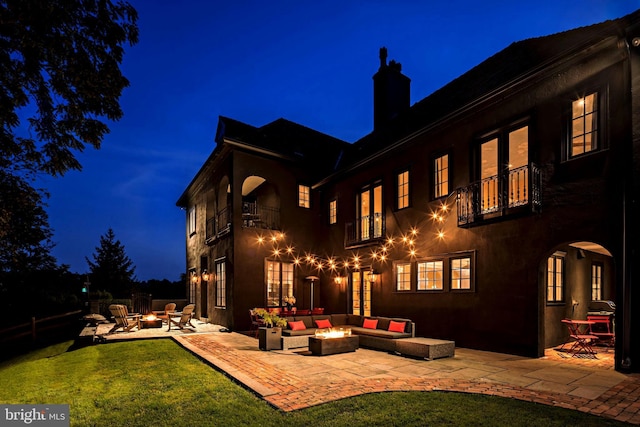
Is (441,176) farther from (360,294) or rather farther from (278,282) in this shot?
(278,282)

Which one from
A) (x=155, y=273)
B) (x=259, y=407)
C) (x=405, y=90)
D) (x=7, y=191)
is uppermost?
(x=405, y=90)

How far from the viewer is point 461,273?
33.4ft

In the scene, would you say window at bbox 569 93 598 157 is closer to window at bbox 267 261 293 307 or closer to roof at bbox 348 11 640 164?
roof at bbox 348 11 640 164

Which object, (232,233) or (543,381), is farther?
(232,233)

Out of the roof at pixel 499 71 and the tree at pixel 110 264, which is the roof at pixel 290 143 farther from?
the tree at pixel 110 264

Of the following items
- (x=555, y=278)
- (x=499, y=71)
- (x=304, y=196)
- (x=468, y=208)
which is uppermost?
(x=499, y=71)

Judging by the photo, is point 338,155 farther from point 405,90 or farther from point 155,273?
point 155,273

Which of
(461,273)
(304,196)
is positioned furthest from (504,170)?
(304,196)

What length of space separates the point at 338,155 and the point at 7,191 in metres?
13.4

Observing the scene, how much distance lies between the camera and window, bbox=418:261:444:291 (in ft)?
35.6

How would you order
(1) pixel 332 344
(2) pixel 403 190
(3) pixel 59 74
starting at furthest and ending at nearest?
1. (2) pixel 403 190
2. (1) pixel 332 344
3. (3) pixel 59 74

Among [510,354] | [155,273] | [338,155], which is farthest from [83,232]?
[510,354]

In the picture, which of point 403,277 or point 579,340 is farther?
point 403,277

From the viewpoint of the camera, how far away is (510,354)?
8539mm
